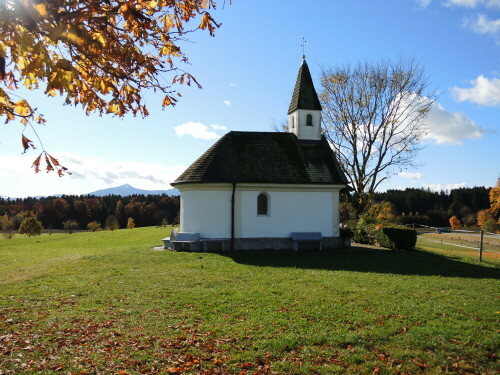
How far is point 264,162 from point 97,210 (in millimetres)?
76740

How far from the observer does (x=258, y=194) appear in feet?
71.2

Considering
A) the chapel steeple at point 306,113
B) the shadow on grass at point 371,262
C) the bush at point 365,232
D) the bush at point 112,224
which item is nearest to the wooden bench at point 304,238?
the shadow on grass at point 371,262

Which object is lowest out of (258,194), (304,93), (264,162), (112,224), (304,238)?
(112,224)

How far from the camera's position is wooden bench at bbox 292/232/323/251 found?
21469mm

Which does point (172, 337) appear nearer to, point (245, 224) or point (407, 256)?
point (245, 224)

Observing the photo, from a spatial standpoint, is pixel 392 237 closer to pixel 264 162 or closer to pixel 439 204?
pixel 264 162

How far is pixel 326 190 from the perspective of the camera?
22359 mm

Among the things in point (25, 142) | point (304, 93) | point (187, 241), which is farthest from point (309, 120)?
point (25, 142)

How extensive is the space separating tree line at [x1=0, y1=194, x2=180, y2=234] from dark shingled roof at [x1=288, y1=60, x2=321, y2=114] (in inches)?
2243

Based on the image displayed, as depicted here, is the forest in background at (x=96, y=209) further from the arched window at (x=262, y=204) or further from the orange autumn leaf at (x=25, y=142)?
the orange autumn leaf at (x=25, y=142)

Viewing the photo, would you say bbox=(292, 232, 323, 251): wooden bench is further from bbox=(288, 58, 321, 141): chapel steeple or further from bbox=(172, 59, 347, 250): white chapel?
bbox=(288, 58, 321, 141): chapel steeple

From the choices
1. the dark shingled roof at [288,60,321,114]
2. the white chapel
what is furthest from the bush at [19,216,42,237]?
the dark shingled roof at [288,60,321,114]

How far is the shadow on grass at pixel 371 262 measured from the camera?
50.1 feet

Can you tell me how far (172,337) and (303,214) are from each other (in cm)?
1560
